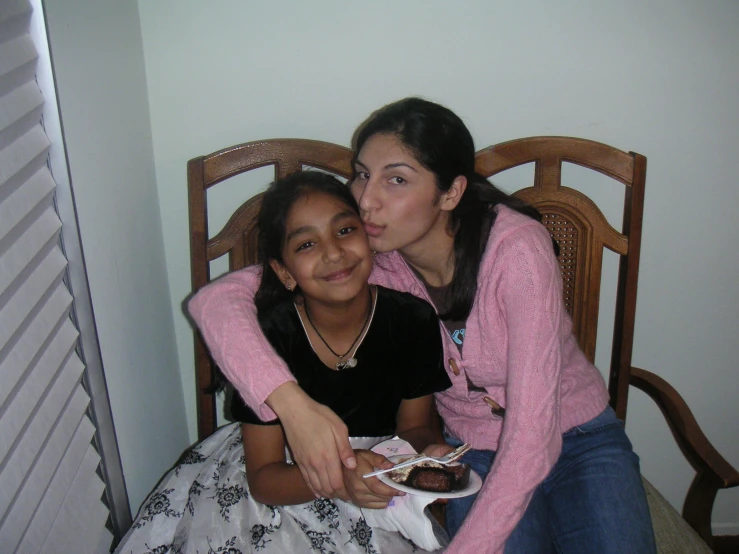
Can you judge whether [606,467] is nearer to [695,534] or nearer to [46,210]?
[695,534]

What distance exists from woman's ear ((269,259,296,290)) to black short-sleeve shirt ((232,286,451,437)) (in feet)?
0.18

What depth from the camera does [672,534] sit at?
1197mm

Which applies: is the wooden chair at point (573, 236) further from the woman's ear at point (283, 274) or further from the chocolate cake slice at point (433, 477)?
the chocolate cake slice at point (433, 477)

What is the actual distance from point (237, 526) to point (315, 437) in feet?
0.85

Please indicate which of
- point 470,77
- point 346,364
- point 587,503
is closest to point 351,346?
point 346,364

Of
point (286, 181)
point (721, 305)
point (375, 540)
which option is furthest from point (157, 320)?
point (721, 305)

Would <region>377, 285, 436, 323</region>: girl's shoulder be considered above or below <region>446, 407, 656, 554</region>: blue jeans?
above

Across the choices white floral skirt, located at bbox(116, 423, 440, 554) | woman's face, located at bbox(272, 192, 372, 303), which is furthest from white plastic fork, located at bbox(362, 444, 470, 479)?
woman's face, located at bbox(272, 192, 372, 303)

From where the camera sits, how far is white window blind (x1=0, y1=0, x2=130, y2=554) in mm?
794

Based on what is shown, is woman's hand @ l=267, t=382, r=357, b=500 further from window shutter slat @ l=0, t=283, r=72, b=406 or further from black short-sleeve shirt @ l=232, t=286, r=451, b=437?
window shutter slat @ l=0, t=283, r=72, b=406

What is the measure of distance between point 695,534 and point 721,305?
0.67 metres

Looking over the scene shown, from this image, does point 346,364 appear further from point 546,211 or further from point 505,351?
point 546,211

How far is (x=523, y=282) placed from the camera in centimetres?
105

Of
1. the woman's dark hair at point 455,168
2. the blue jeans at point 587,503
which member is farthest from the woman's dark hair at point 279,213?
the blue jeans at point 587,503
